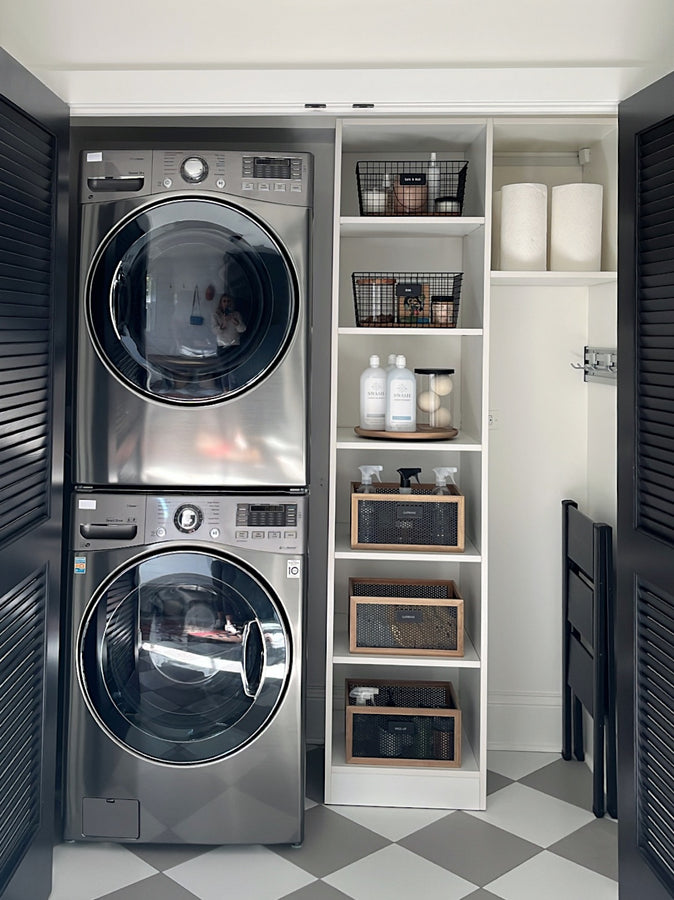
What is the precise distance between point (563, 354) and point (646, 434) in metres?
1.11

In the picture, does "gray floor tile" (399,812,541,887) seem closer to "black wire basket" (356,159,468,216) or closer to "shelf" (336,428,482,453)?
"shelf" (336,428,482,453)

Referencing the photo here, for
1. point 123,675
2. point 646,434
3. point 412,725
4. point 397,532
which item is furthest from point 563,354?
point 123,675

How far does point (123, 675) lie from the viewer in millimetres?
2277

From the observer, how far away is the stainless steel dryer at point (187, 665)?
2258 mm

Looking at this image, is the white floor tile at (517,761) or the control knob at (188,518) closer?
the control knob at (188,518)

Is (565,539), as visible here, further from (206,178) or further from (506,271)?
(206,178)

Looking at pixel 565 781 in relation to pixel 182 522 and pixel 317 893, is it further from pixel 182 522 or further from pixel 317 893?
pixel 182 522

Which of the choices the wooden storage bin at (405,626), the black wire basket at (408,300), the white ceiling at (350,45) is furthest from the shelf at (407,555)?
the white ceiling at (350,45)

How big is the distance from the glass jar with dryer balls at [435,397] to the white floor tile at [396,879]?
121 cm

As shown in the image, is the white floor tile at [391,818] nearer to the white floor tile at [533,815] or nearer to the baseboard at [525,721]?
the white floor tile at [533,815]

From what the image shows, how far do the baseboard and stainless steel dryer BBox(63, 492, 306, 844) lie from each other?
97 centimetres

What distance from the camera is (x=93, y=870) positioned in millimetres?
2227

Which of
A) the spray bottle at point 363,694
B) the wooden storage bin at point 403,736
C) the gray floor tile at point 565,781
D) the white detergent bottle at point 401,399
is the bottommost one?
the gray floor tile at point 565,781

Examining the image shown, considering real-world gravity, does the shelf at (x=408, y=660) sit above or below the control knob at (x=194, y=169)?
below
